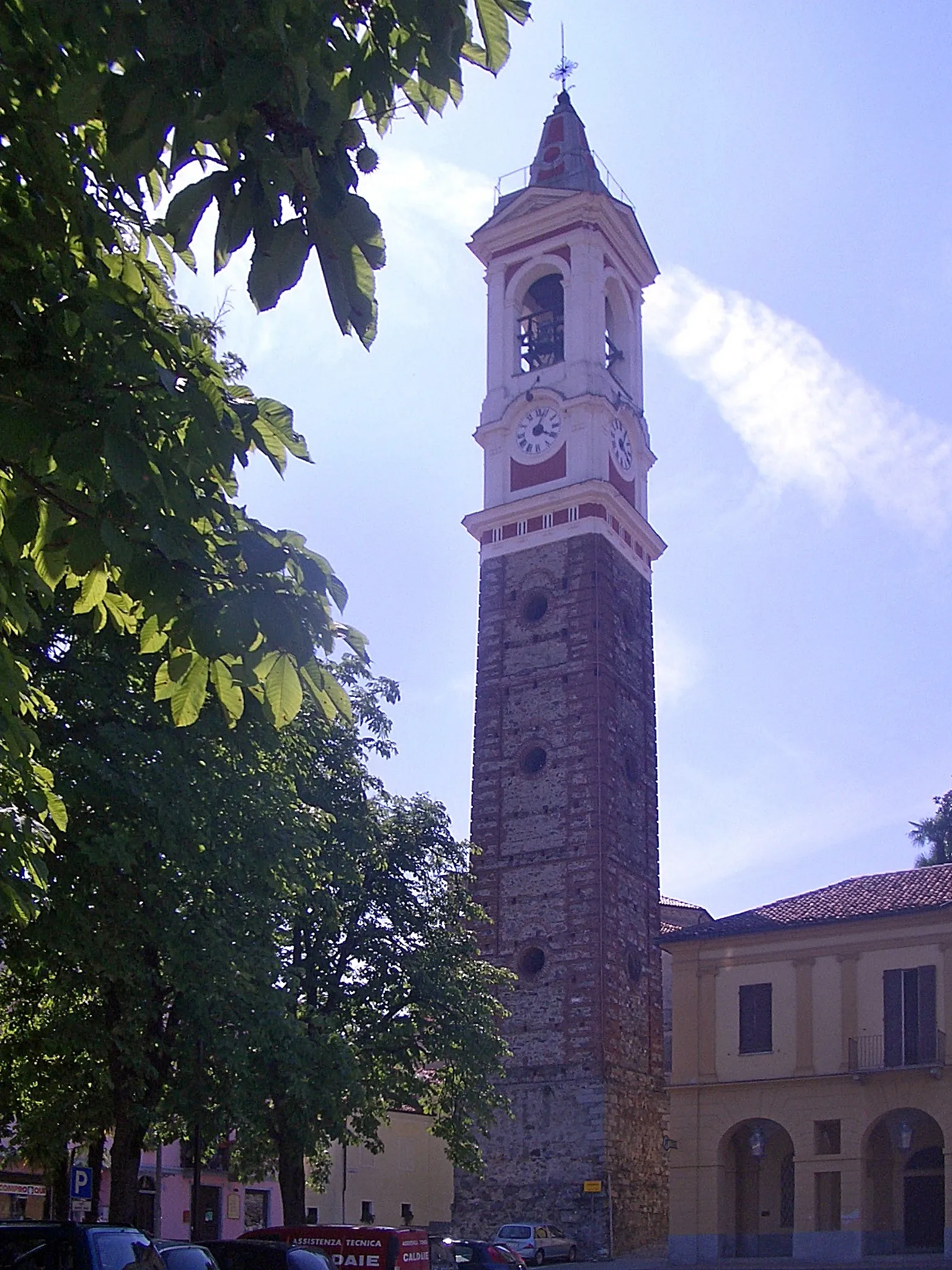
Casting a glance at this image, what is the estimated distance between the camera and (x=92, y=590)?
6.79 m

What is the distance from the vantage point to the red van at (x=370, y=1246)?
18844 mm

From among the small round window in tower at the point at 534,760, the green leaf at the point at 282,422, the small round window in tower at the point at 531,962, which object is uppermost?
the small round window in tower at the point at 534,760

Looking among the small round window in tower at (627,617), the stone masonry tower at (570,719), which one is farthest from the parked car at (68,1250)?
the small round window in tower at (627,617)

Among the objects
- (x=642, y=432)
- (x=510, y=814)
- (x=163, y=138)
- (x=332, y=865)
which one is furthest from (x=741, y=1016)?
(x=163, y=138)

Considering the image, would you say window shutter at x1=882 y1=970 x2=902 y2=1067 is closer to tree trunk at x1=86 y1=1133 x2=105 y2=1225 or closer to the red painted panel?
tree trunk at x1=86 y1=1133 x2=105 y2=1225

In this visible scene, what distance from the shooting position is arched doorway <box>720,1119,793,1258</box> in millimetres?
33781

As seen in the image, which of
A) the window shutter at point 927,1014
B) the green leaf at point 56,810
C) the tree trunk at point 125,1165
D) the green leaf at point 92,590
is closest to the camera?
the green leaf at point 92,590

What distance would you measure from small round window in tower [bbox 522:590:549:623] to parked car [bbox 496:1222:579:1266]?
55.2 feet

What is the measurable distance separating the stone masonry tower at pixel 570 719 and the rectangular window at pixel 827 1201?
7.24m

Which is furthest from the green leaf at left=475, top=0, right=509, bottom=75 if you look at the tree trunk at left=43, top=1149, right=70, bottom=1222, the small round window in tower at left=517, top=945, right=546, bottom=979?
the small round window in tower at left=517, top=945, right=546, bottom=979

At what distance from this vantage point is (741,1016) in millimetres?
34750

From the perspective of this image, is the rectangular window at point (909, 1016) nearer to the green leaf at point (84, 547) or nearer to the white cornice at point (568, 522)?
the white cornice at point (568, 522)

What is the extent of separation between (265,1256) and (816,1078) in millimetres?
19688

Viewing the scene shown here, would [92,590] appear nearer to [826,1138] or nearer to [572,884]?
[826,1138]
